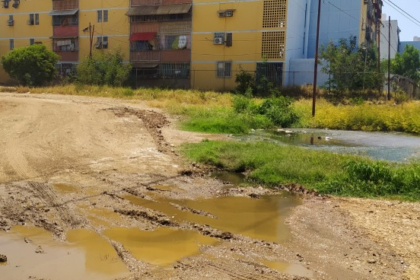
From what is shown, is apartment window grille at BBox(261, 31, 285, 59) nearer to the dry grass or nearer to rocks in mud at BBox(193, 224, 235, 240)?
the dry grass

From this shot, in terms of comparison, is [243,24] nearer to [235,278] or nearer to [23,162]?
[23,162]

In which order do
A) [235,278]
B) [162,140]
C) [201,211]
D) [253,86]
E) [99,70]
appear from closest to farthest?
[235,278] → [201,211] → [162,140] → [253,86] → [99,70]

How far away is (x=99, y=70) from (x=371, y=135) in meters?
30.2

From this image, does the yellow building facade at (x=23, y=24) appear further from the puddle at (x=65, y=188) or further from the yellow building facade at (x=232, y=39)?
the puddle at (x=65, y=188)

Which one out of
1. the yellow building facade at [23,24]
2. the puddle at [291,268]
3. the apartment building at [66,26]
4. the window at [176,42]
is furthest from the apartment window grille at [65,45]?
the puddle at [291,268]

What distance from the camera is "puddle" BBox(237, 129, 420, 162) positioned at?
15039 mm

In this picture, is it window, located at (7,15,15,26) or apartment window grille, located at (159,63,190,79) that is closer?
apartment window grille, located at (159,63,190,79)

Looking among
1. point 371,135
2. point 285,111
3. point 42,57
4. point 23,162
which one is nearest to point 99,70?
point 42,57

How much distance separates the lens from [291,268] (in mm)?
5703

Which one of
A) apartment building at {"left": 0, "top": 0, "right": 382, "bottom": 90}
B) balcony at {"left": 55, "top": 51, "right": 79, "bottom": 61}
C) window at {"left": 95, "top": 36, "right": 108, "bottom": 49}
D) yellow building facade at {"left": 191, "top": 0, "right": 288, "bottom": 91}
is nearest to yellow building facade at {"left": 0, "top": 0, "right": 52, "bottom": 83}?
apartment building at {"left": 0, "top": 0, "right": 382, "bottom": 90}

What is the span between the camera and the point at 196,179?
11000 millimetres

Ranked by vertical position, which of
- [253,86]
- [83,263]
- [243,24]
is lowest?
[83,263]

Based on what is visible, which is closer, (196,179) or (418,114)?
(196,179)

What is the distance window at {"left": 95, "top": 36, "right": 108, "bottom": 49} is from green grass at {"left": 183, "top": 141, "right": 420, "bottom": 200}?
41.7 m
